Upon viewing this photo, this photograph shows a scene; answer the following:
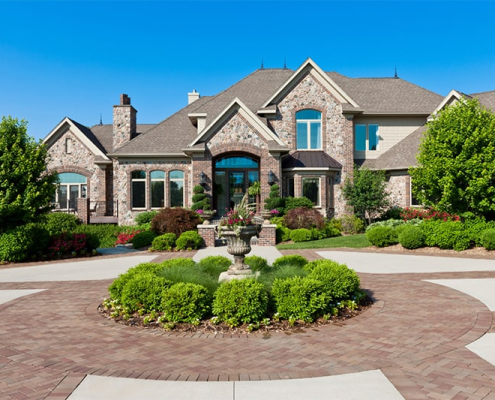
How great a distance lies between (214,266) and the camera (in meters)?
9.29

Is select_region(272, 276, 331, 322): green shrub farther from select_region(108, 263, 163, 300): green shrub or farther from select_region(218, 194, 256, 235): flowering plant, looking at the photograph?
select_region(108, 263, 163, 300): green shrub

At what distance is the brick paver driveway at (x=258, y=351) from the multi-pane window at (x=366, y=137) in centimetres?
2056

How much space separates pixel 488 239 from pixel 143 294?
13207mm

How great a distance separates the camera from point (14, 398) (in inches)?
152

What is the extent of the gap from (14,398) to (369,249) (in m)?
15.2

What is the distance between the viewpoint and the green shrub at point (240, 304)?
6223 millimetres

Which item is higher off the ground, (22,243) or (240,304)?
(22,243)

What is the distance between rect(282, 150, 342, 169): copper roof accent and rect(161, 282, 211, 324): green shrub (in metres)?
18.2

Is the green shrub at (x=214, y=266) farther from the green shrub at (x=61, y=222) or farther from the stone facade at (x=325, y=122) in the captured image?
the stone facade at (x=325, y=122)

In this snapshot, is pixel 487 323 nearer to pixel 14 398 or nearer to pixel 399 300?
pixel 399 300

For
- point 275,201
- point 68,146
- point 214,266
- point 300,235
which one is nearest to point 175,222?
point 300,235

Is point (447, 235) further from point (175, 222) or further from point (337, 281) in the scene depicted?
point (175, 222)

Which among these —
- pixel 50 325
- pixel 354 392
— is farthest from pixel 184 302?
pixel 354 392

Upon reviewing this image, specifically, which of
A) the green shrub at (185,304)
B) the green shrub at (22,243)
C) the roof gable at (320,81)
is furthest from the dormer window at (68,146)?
the green shrub at (185,304)
